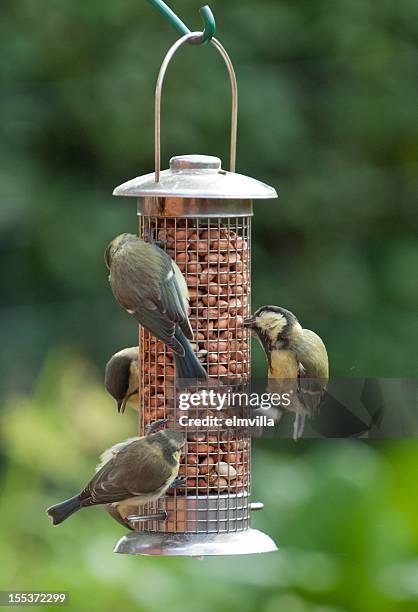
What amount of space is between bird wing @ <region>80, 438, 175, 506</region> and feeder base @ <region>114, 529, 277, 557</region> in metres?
0.14

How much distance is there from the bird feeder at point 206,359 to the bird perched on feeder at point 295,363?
17 cm

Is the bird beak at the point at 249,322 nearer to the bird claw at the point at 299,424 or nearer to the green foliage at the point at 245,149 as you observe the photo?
the bird claw at the point at 299,424

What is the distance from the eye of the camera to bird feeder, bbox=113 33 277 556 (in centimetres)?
391

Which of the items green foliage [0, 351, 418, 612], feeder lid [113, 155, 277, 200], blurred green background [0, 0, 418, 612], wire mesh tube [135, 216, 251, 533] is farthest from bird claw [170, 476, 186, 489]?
blurred green background [0, 0, 418, 612]

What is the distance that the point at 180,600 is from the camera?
18.3 feet

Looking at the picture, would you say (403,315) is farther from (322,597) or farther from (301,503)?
(322,597)

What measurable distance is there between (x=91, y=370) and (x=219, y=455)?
3117 millimetres

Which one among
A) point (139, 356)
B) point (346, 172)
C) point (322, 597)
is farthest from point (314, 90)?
point (139, 356)

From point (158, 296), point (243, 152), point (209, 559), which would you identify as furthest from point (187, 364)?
point (243, 152)

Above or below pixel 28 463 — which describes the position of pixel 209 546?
above

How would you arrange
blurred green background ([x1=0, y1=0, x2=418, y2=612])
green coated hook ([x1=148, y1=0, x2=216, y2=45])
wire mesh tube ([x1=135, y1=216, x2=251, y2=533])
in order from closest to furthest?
green coated hook ([x1=148, y1=0, x2=216, y2=45])
wire mesh tube ([x1=135, y1=216, x2=251, y2=533])
blurred green background ([x1=0, y1=0, x2=418, y2=612])

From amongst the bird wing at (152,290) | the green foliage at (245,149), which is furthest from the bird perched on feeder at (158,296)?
the green foliage at (245,149)

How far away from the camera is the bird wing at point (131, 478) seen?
382 centimetres

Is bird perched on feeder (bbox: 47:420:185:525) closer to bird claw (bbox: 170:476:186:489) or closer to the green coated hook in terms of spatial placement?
bird claw (bbox: 170:476:186:489)
